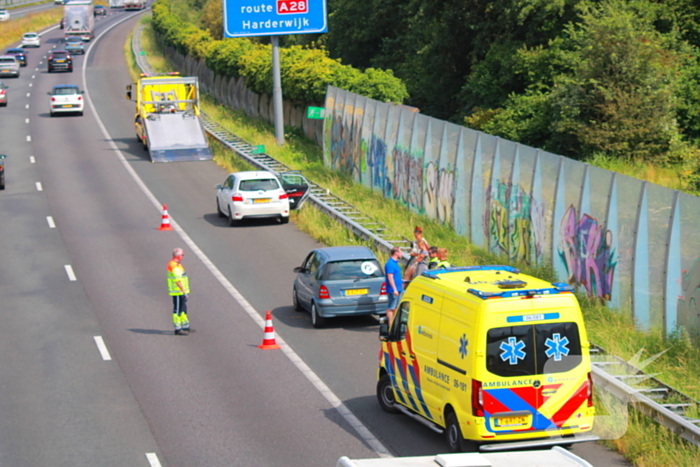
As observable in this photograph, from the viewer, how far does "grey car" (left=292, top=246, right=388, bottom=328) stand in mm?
17859

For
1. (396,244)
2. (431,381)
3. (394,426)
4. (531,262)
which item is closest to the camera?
(431,381)

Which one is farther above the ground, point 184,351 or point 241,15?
point 241,15

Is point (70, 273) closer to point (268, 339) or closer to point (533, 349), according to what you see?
point (268, 339)

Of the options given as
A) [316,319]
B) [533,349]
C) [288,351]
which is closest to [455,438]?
[533,349]

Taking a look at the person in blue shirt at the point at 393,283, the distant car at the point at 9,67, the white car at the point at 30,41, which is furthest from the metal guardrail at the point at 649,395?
the white car at the point at 30,41

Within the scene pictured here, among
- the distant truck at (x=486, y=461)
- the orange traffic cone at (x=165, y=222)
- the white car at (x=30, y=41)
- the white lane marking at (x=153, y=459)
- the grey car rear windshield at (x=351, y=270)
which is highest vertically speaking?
the distant truck at (x=486, y=461)

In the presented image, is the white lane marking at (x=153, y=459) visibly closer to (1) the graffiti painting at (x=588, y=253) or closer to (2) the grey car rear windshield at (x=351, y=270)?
(2) the grey car rear windshield at (x=351, y=270)

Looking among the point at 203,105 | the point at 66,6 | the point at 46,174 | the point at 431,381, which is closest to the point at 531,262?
the point at 431,381

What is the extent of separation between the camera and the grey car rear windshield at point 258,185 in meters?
28.2

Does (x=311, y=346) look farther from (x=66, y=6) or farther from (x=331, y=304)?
(x=66, y=6)

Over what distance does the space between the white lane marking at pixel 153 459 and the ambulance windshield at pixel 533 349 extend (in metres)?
4.20

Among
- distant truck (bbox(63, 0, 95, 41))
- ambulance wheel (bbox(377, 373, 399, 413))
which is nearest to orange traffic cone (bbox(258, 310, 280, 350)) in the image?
ambulance wheel (bbox(377, 373, 399, 413))

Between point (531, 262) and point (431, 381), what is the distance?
9.60 metres

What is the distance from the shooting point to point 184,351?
16.8 metres
